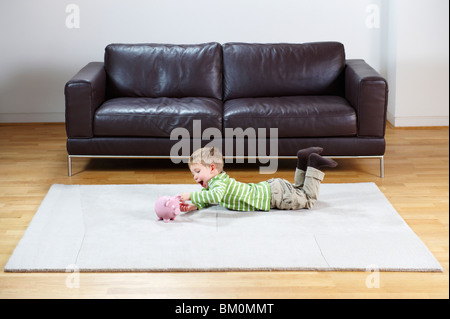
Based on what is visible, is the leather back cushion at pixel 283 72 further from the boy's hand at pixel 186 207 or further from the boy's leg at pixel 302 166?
the boy's hand at pixel 186 207

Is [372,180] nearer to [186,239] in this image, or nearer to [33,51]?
[186,239]

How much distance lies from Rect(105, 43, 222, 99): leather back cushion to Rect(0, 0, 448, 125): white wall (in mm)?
821

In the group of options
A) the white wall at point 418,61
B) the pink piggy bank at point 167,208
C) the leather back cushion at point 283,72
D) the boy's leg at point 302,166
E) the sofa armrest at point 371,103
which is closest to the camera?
the pink piggy bank at point 167,208

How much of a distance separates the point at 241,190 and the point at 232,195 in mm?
56

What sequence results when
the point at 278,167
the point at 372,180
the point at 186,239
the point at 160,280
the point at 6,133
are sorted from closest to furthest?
the point at 160,280, the point at 186,239, the point at 372,180, the point at 278,167, the point at 6,133

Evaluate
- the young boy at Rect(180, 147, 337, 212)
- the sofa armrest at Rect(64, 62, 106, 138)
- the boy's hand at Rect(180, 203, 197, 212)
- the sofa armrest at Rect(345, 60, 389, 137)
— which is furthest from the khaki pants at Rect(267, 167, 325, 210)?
the sofa armrest at Rect(64, 62, 106, 138)

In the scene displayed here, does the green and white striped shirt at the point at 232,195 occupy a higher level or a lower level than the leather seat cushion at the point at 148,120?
lower

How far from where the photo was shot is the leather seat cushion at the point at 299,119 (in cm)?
416

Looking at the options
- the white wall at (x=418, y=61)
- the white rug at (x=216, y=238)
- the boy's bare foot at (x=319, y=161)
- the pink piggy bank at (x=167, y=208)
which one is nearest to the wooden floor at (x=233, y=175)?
the white rug at (x=216, y=238)

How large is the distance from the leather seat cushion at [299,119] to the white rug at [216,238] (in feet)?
1.70

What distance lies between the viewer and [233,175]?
428cm
